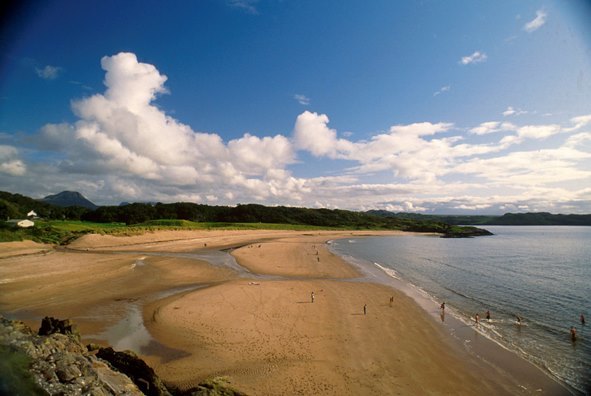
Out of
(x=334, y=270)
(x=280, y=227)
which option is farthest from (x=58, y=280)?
(x=280, y=227)

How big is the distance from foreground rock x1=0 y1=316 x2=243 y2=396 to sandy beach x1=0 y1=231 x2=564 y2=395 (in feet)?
6.67

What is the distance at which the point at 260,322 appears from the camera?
19188 mm

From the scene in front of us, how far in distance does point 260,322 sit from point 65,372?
12050mm

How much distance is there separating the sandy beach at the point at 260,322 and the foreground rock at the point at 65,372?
203 cm

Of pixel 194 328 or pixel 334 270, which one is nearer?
pixel 194 328

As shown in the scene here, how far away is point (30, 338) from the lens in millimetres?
9406

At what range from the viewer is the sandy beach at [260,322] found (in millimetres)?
13047

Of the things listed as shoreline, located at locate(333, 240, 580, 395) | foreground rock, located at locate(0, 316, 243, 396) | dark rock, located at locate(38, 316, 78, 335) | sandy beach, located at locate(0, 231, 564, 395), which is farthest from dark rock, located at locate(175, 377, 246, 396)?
shoreline, located at locate(333, 240, 580, 395)

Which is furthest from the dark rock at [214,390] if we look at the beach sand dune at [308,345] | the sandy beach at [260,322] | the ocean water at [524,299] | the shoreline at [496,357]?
the ocean water at [524,299]

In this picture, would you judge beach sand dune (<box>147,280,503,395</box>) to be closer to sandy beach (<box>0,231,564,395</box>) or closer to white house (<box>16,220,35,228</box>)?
sandy beach (<box>0,231,564,395</box>)

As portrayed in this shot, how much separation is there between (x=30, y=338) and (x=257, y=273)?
88.1 ft

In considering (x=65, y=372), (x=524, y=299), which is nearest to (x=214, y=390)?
(x=65, y=372)

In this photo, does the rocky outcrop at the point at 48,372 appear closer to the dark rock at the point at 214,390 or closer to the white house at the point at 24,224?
the dark rock at the point at 214,390

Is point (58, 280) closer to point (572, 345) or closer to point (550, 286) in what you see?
point (572, 345)
